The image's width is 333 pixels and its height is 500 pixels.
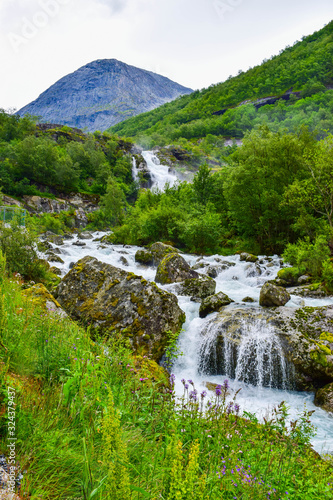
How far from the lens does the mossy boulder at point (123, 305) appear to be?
8258 millimetres

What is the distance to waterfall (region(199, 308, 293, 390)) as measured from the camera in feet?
26.1

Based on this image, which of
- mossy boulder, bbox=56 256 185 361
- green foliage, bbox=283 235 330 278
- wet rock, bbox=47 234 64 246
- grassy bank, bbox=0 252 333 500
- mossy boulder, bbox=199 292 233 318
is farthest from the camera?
wet rock, bbox=47 234 64 246

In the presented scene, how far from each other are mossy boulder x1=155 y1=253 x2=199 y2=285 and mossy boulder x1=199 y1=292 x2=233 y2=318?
3806mm

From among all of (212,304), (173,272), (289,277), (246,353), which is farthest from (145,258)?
(246,353)

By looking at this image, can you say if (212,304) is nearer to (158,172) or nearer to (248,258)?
(248,258)

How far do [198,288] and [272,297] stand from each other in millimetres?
3637

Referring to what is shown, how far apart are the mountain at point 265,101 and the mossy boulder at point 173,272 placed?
96172mm

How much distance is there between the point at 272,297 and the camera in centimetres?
1077

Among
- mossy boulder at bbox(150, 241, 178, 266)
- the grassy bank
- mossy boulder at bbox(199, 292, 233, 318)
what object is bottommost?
mossy boulder at bbox(199, 292, 233, 318)

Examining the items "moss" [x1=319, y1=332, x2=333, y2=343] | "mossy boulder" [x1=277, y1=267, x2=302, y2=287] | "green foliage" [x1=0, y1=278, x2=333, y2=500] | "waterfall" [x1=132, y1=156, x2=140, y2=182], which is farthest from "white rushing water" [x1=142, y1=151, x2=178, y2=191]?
"green foliage" [x1=0, y1=278, x2=333, y2=500]

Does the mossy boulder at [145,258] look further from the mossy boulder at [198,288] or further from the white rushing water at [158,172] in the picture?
the white rushing water at [158,172]

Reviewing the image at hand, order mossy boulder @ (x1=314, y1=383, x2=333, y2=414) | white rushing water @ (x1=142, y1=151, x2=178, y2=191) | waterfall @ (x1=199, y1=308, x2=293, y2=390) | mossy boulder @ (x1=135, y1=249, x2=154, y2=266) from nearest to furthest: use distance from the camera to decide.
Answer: mossy boulder @ (x1=314, y1=383, x2=333, y2=414) → waterfall @ (x1=199, y1=308, x2=293, y2=390) → mossy boulder @ (x1=135, y1=249, x2=154, y2=266) → white rushing water @ (x1=142, y1=151, x2=178, y2=191)

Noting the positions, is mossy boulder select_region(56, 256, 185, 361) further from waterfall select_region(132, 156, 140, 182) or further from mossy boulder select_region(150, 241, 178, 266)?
waterfall select_region(132, 156, 140, 182)

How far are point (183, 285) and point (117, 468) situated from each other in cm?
1230
